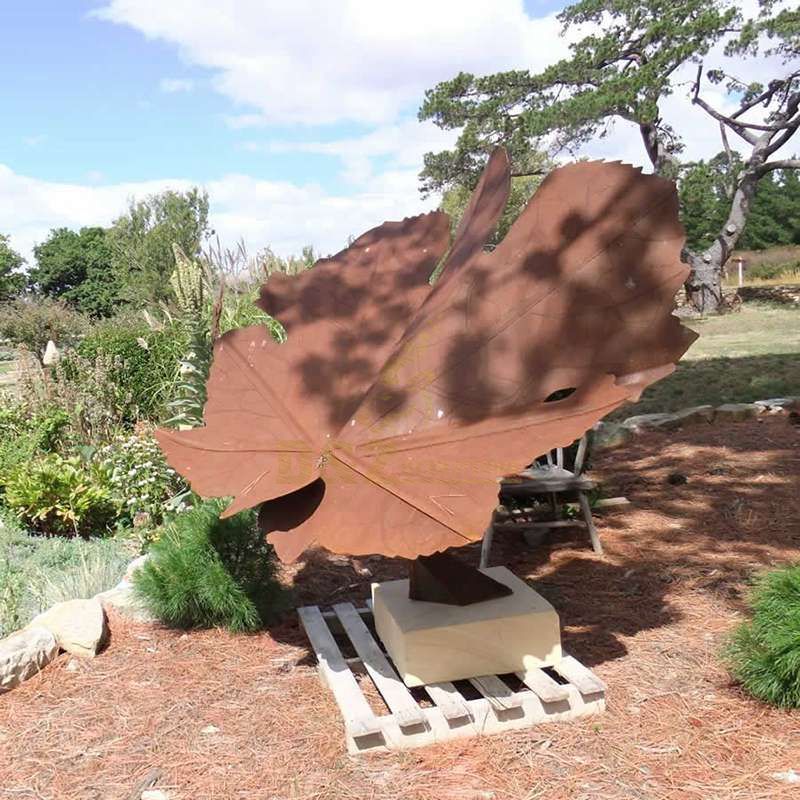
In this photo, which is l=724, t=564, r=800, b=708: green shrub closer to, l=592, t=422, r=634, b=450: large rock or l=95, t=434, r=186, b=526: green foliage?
l=95, t=434, r=186, b=526: green foliage

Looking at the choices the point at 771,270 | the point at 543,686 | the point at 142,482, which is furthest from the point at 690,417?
the point at 771,270

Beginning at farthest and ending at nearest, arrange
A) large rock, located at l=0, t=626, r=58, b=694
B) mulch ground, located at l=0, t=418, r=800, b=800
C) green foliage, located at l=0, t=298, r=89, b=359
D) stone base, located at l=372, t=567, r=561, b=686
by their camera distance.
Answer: green foliage, located at l=0, t=298, r=89, b=359 → large rock, located at l=0, t=626, r=58, b=694 → stone base, located at l=372, t=567, r=561, b=686 → mulch ground, located at l=0, t=418, r=800, b=800

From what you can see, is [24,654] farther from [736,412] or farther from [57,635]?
[736,412]

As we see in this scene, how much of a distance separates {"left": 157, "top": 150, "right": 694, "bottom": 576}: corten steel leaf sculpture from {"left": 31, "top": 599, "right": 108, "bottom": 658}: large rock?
1158mm

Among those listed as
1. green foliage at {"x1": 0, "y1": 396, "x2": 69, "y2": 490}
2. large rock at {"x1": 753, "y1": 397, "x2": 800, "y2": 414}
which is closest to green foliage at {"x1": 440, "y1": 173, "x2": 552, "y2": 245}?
large rock at {"x1": 753, "y1": 397, "x2": 800, "y2": 414}

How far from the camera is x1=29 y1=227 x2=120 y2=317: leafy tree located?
5678 centimetres

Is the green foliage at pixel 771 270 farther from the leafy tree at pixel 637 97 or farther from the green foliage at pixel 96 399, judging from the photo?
the green foliage at pixel 96 399

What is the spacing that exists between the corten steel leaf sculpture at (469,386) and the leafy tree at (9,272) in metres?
46.6

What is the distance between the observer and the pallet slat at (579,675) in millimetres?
2883

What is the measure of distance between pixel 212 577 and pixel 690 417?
573 cm

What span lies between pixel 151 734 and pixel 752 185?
2221 cm

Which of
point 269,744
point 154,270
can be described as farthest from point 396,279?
point 154,270

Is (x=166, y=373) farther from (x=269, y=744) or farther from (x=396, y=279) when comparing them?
(x=269, y=744)

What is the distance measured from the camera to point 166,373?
770cm
